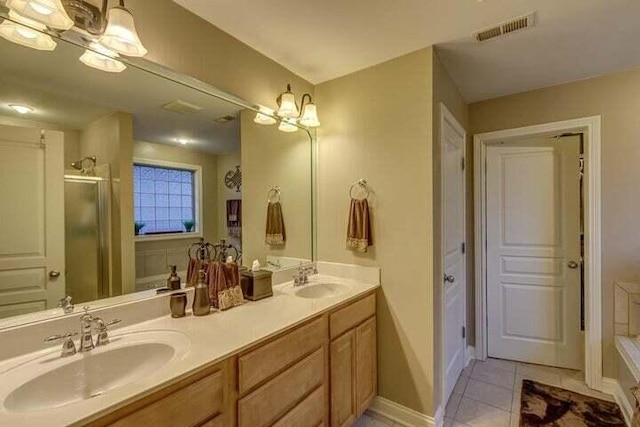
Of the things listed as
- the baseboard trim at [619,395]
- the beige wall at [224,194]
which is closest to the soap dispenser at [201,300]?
the beige wall at [224,194]

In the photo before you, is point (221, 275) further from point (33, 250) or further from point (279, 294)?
point (33, 250)

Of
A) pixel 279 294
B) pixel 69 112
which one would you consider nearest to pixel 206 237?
pixel 279 294

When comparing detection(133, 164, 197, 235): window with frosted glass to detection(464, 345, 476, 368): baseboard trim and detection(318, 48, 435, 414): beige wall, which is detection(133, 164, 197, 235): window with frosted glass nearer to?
detection(318, 48, 435, 414): beige wall

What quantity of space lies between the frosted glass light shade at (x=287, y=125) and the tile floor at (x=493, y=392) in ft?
6.86

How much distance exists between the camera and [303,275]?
214cm

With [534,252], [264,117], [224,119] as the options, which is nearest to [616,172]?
[534,252]

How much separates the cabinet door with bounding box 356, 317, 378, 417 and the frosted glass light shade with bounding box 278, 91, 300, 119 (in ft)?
4.88

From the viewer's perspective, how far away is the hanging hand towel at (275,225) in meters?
2.21

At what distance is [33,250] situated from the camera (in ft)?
3.88

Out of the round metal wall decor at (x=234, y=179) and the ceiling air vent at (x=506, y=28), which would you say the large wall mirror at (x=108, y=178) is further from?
the ceiling air vent at (x=506, y=28)

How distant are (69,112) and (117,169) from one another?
0.91 ft

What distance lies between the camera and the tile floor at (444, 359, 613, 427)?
199 centimetres

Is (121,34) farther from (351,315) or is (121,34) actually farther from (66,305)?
(351,315)

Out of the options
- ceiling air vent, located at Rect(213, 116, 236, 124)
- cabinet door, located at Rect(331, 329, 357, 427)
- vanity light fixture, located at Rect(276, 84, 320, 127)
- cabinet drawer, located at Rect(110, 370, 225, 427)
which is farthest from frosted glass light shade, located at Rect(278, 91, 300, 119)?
cabinet drawer, located at Rect(110, 370, 225, 427)
